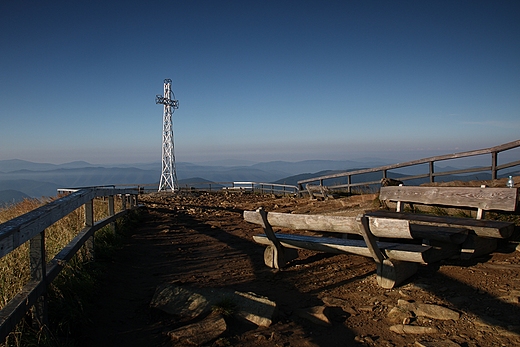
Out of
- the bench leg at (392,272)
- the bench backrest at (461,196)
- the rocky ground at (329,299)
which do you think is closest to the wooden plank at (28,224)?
the rocky ground at (329,299)

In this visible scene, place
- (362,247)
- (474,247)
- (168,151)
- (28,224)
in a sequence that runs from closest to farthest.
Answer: (28,224) → (362,247) → (474,247) → (168,151)

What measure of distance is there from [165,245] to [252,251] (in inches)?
74.8

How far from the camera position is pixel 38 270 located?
3141 millimetres

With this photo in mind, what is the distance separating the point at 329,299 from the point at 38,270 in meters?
2.86

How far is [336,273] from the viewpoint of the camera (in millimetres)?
5020

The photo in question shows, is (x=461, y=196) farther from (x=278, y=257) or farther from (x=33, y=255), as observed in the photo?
(x=33, y=255)

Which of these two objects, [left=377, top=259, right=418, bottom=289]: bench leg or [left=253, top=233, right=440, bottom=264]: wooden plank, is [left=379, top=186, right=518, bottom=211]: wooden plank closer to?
[left=253, top=233, right=440, bottom=264]: wooden plank

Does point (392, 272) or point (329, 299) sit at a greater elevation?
point (392, 272)

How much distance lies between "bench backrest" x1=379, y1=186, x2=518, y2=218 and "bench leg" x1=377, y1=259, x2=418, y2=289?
5.47ft

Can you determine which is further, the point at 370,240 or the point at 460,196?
the point at 460,196

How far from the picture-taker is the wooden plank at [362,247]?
13.2 ft

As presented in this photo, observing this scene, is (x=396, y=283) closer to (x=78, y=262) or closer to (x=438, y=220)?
(x=438, y=220)

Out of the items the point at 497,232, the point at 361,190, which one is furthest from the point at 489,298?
the point at 361,190

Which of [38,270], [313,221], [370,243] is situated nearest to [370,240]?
[370,243]
